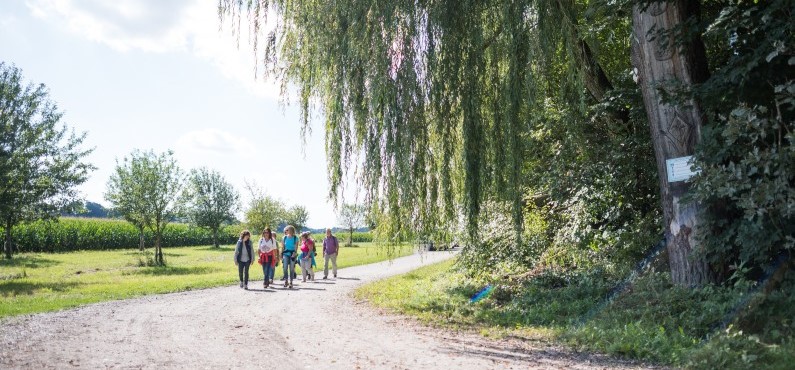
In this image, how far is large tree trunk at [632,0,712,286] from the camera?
7.79 m

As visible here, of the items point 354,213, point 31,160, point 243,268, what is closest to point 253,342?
point 354,213

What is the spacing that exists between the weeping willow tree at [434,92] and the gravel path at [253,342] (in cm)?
190

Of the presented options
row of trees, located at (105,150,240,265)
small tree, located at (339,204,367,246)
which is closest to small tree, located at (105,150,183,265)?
row of trees, located at (105,150,240,265)

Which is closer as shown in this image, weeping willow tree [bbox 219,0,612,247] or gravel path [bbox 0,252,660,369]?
gravel path [bbox 0,252,660,369]

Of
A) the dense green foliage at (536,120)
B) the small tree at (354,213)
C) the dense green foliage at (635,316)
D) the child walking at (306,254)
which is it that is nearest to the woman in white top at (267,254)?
the child walking at (306,254)

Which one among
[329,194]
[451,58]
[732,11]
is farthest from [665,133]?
[329,194]

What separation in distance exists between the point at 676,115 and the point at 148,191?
950 inches

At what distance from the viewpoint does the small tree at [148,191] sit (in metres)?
26.2

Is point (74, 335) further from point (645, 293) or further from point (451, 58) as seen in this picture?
point (645, 293)

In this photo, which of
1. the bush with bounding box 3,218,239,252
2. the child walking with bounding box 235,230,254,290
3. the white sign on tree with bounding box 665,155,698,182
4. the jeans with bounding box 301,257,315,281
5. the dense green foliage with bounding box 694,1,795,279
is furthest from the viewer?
the bush with bounding box 3,218,239,252

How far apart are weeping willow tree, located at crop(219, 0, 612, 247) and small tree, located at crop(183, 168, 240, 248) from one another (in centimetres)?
4843

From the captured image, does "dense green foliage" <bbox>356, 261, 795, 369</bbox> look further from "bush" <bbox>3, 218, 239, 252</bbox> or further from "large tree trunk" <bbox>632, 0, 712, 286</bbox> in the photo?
"bush" <bbox>3, 218, 239, 252</bbox>

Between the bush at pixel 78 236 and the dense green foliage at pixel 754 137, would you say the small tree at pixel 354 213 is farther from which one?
the bush at pixel 78 236

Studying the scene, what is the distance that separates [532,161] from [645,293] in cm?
515
